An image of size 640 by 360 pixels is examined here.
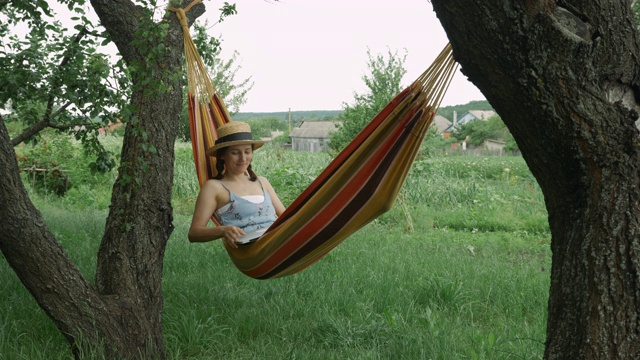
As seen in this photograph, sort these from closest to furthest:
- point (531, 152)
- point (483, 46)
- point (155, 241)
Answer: point (483, 46)
point (531, 152)
point (155, 241)

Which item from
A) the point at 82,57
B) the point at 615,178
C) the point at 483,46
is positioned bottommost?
the point at 615,178

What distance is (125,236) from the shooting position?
2.39m

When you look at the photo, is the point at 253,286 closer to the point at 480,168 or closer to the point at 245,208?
the point at 245,208

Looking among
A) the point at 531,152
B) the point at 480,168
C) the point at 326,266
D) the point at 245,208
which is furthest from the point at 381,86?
the point at 531,152

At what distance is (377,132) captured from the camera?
214cm

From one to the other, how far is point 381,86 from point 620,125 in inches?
396

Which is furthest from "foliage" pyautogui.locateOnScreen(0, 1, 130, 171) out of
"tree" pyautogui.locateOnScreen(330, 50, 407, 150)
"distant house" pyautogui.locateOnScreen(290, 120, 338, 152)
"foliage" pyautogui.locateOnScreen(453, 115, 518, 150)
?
"distant house" pyautogui.locateOnScreen(290, 120, 338, 152)

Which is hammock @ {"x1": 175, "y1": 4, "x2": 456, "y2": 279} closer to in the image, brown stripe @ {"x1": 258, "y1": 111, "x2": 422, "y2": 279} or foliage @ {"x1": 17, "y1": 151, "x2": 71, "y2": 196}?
brown stripe @ {"x1": 258, "y1": 111, "x2": 422, "y2": 279}

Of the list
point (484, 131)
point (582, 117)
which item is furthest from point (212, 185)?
point (484, 131)

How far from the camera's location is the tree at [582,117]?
1455 millimetres

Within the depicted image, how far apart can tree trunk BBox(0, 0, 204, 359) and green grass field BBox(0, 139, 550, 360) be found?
24 cm

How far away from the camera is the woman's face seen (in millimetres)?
2678

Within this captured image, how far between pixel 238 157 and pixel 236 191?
0.14 meters

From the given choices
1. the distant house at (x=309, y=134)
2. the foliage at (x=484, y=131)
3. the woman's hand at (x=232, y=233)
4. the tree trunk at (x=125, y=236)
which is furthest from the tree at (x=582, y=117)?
the distant house at (x=309, y=134)
